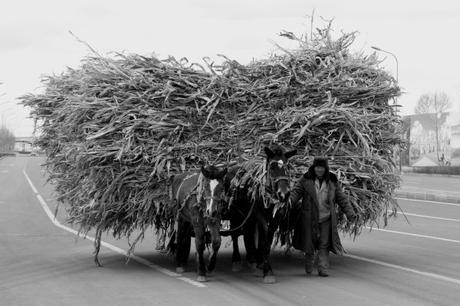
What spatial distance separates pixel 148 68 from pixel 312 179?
293 cm

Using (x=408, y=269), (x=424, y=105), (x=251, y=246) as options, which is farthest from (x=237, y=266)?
(x=424, y=105)

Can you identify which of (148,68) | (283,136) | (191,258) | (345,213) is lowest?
(191,258)

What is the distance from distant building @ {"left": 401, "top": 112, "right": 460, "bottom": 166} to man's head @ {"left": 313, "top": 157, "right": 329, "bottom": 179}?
4931 centimetres

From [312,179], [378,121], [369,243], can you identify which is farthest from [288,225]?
[369,243]

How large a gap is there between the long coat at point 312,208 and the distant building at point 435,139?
1927 inches

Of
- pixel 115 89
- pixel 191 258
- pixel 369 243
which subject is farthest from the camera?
pixel 369 243

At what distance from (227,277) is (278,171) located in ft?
6.21

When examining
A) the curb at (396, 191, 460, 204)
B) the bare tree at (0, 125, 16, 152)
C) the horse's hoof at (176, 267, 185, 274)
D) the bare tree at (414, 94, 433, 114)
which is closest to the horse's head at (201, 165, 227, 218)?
the horse's hoof at (176, 267, 185, 274)

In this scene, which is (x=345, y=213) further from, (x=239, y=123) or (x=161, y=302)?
(x=161, y=302)

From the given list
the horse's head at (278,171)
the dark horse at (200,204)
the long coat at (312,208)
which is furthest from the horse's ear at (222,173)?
the long coat at (312,208)

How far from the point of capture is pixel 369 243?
14992mm

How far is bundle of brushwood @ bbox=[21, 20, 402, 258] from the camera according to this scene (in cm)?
1052

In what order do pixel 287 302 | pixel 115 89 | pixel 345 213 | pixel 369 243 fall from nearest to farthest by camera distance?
pixel 287 302 → pixel 345 213 → pixel 115 89 → pixel 369 243

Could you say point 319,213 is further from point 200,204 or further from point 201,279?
point 201,279
